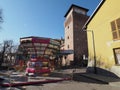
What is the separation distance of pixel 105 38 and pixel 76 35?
21261mm

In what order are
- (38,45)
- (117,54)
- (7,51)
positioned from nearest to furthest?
(117,54)
(38,45)
(7,51)

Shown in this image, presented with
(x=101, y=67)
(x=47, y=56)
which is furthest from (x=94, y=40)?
(x=47, y=56)

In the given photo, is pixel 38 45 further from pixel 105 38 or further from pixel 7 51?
pixel 7 51

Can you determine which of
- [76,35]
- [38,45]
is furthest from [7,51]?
[38,45]

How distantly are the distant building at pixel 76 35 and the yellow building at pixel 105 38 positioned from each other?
16055mm

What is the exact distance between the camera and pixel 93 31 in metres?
17.7

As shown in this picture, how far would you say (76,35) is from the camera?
3641cm

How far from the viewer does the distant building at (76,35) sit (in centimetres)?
3488

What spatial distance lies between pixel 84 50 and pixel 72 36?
4.75 metres

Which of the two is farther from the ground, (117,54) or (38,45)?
(38,45)

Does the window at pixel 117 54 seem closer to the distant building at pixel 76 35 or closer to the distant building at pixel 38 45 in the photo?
the distant building at pixel 38 45

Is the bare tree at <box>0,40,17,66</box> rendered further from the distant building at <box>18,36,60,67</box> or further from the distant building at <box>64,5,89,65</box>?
the distant building at <box>18,36,60,67</box>

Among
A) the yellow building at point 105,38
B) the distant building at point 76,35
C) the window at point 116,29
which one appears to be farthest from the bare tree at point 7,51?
the window at point 116,29

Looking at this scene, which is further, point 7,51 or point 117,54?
point 7,51
